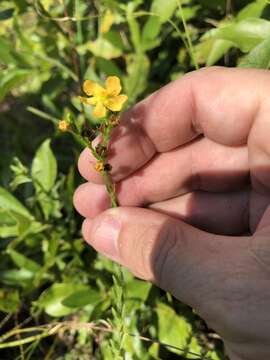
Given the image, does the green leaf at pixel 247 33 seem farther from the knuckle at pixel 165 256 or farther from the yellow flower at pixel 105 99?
the knuckle at pixel 165 256

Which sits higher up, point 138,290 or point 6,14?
point 6,14

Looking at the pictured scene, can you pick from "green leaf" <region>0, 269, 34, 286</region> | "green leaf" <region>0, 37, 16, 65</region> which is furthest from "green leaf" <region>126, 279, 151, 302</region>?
"green leaf" <region>0, 37, 16, 65</region>

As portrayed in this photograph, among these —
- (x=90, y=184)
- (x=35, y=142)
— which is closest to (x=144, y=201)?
(x=90, y=184)

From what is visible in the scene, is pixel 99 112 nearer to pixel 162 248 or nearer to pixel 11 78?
pixel 162 248

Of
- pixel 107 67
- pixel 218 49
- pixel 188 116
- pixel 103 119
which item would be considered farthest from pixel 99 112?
pixel 107 67

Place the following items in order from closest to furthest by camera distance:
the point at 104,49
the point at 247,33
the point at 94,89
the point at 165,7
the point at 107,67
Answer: the point at 94,89
the point at 247,33
the point at 165,7
the point at 107,67
the point at 104,49

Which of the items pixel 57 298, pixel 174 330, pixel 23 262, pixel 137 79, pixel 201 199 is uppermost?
pixel 137 79

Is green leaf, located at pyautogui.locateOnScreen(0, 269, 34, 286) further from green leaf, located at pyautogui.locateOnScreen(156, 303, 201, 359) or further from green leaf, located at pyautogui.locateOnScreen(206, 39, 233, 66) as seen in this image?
green leaf, located at pyautogui.locateOnScreen(206, 39, 233, 66)
